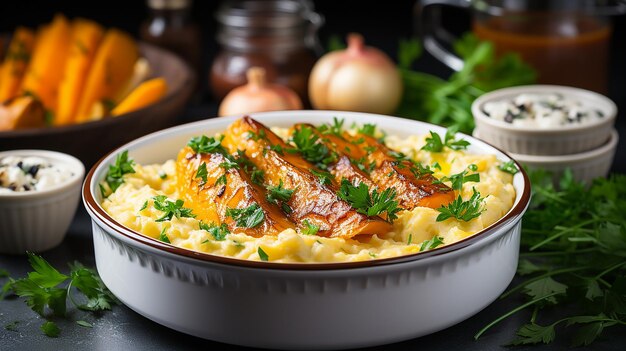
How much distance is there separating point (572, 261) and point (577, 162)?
816 mm

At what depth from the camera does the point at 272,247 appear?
3.23m

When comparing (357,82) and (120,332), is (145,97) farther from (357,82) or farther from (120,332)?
(120,332)

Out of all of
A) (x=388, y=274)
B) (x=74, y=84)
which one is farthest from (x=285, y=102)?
(x=388, y=274)

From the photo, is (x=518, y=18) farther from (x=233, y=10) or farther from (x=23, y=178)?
(x=23, y=178)

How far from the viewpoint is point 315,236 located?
3363mm

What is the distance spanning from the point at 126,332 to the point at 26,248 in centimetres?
105

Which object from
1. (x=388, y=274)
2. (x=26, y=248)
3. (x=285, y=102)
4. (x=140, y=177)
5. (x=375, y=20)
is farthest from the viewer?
(x=375, y=20)

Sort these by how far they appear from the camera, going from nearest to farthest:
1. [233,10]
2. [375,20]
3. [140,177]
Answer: [140,177], [233,10], [375,20]

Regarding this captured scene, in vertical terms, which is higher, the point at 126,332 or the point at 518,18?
the point at 518,18

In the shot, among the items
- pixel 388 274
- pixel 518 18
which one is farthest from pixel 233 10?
pixel 388 274

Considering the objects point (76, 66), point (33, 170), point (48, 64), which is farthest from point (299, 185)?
point (48, 64)

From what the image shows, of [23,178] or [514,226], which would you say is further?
[23,178]

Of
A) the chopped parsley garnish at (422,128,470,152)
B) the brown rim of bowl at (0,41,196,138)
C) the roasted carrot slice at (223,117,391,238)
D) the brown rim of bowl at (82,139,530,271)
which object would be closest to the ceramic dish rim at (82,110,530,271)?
the brown rim of bowl at (82,139,530,271)

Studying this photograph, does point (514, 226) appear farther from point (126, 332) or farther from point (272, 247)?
point (126, 332)
